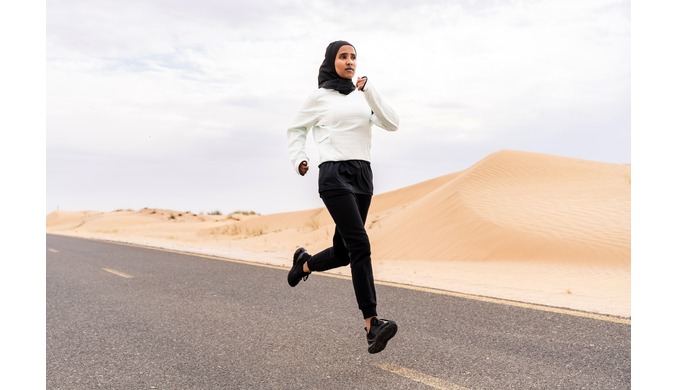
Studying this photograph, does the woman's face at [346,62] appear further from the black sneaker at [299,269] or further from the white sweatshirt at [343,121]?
the black sneaker at [299,269]

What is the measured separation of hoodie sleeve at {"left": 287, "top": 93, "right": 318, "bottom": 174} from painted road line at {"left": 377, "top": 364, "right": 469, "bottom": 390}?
1728 millimetres

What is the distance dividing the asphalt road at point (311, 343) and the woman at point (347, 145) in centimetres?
69

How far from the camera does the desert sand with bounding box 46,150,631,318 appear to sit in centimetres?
1087

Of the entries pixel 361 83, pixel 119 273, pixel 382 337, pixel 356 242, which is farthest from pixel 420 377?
pixel 119 273

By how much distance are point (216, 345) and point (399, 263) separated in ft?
34.0

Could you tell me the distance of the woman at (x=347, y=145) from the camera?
201 inches

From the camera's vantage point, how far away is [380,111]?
514 centimetres

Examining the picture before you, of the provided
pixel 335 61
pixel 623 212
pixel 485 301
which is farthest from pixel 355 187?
pixel 623 212

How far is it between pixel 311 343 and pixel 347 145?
188cm

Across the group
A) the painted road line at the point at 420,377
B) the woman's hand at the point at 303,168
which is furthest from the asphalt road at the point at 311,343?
the woman's hand at the point at 303,168

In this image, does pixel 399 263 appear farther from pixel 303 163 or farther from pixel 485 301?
pixel 303 163

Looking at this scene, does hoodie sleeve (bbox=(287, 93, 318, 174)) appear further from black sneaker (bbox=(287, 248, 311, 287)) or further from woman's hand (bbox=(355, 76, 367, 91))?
black sneaker (bbox=(287, 248, 311, 287))

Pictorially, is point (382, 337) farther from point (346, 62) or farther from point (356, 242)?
point (346, 62)

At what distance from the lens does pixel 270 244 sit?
83.1ft
